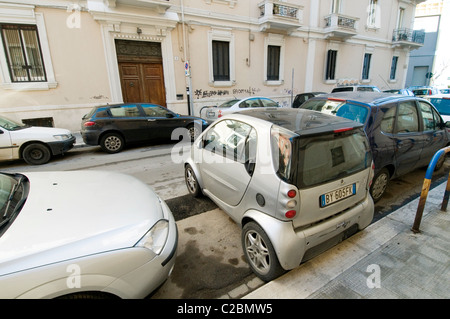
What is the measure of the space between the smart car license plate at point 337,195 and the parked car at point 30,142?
6.75 m

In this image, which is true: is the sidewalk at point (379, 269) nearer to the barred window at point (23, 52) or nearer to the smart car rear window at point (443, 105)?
the smart car rear window at point (443, 105)

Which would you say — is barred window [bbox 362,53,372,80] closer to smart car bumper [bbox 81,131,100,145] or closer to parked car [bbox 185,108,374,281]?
parked car [bbox 185,108,374,281]

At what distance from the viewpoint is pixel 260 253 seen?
229 centimetres

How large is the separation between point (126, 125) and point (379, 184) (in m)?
6.67

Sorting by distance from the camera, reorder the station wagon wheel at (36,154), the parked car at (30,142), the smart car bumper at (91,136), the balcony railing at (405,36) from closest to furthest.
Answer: the parked car at (30,142), the station wagon wheel at (36,154), the smart car bumper at (91,136), the balcony railing at (405,36)

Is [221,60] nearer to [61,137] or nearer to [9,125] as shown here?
[61,137]

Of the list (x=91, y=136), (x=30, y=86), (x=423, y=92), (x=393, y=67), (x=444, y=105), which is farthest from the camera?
(x=393, y=67)

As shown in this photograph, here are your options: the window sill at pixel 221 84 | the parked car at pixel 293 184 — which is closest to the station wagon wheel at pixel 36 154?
the parked car at pixel 293 184

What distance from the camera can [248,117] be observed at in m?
2.65

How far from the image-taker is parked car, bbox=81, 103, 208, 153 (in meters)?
6.80

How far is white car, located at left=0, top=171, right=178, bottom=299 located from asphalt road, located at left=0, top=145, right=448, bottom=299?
560mm

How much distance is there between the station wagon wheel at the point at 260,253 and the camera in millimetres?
2143

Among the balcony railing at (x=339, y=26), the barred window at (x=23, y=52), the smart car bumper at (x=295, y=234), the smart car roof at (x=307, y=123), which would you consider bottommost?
the smart car bumper at (x=295, y=234)

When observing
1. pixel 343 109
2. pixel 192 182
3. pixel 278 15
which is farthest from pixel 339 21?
pixel 192 182
